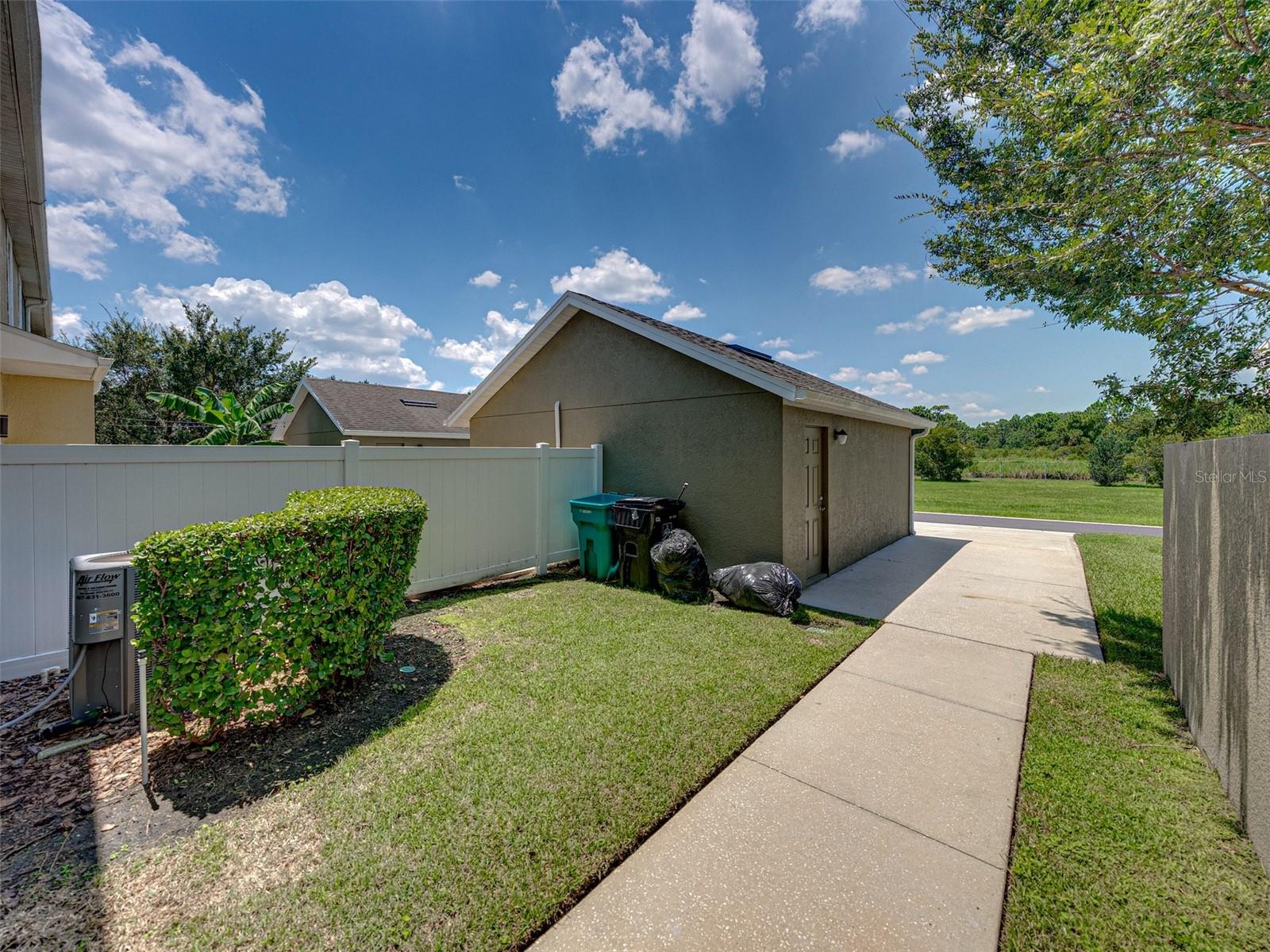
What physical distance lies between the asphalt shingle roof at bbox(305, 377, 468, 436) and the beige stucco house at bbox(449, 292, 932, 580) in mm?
6976

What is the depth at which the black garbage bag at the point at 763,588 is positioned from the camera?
19.6 ft

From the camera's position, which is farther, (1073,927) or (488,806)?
(488,806)

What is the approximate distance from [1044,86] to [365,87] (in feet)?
33.8

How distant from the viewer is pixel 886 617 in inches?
238

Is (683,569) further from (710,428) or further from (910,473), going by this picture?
(910,473)

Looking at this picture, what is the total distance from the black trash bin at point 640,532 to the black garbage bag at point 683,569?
34cm

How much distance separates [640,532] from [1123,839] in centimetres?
524

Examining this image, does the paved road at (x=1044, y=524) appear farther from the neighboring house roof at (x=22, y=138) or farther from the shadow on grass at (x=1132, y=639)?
the neighboring house roof at (x=22, y=138)

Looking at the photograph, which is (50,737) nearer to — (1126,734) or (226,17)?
(1126,734)

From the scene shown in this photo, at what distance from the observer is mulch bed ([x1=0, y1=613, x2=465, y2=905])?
232cm

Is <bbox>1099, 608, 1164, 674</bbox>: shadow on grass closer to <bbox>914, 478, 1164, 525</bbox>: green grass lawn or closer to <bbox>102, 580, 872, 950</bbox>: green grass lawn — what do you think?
<bbox>102, 580, 872, 950</bbox>: green grass lawn

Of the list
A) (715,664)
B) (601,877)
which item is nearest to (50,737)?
(601,877)

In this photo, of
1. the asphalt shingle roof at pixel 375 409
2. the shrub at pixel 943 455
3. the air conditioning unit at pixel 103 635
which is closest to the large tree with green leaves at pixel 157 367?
the asphalt shingle roof at pixel 375 409

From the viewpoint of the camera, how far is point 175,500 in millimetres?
4551
